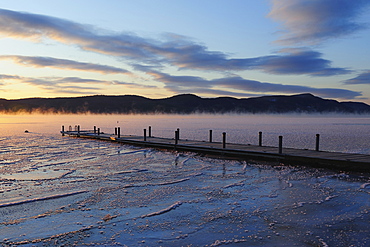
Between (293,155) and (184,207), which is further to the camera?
(293,155)

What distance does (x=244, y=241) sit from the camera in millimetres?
7391

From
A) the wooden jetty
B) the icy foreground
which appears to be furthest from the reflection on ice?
the wooden jetty

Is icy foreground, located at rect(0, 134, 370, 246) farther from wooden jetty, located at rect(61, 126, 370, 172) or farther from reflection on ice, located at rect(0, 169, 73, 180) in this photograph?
wooden jetty, located at rect(61, 126, 370, 172)

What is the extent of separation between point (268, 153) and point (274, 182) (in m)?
6.66

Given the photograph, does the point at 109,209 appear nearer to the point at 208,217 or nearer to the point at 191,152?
the point at 208,217

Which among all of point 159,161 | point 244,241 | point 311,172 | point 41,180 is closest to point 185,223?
point 244,241

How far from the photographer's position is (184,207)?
10219 mm

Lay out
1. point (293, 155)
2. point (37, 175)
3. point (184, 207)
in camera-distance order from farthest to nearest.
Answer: point (293, 155) → point (37, 175) → point (184, 207)

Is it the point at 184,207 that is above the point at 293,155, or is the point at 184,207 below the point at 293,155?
below

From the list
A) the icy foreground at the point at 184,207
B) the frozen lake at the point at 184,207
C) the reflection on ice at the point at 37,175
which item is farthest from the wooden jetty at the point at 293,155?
the reflection on ice at the point at 37,175

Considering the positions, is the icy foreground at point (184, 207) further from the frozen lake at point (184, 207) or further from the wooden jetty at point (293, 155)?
the wooden jetty at point (293, 155)

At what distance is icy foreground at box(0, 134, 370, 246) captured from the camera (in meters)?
7.61

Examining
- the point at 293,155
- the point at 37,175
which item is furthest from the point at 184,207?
the point at 293,155

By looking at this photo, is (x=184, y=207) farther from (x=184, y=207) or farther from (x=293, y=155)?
(x=293, y=155)
